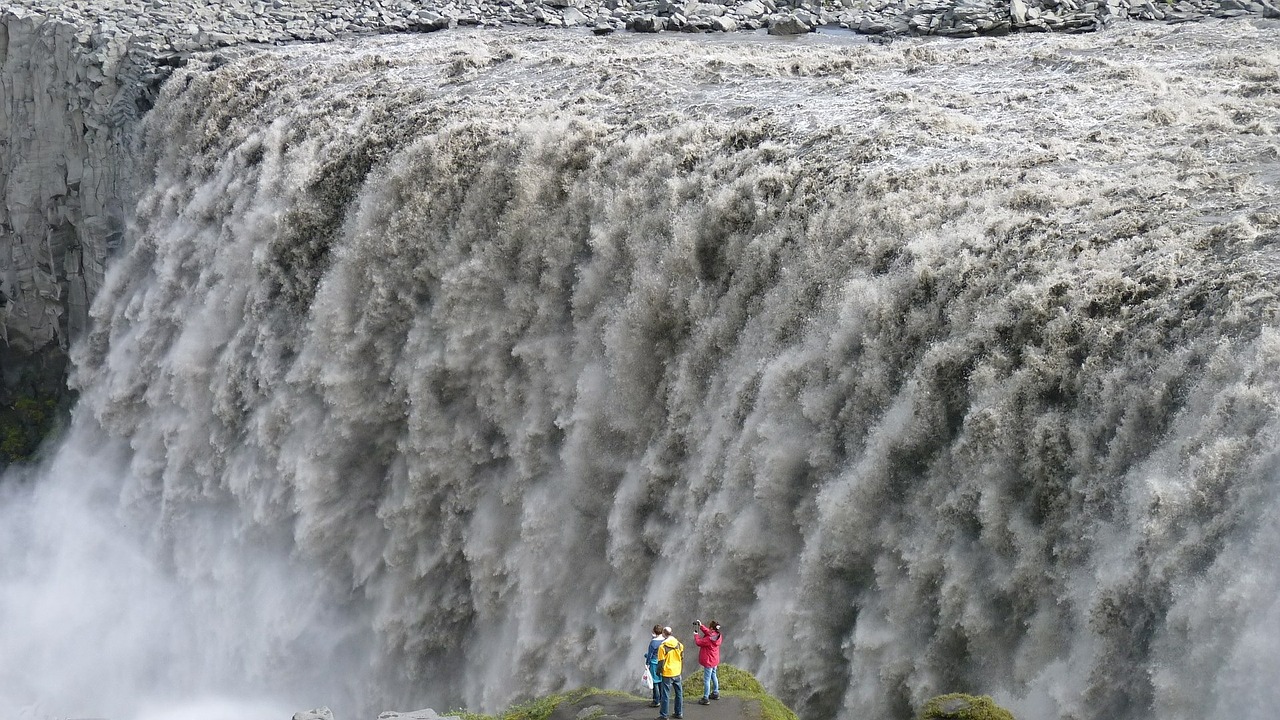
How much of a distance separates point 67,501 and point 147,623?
4.76m

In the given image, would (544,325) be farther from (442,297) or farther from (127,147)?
(127,147)

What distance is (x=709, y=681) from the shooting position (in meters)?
9.99

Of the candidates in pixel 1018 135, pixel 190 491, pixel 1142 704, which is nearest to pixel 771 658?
pixel 1142 704

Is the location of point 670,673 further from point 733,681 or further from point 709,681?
point 733,681

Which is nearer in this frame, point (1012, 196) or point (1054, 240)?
point (1054, 240)

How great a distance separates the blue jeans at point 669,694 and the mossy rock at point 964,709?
170 cm

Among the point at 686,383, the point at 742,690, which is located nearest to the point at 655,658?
the point at 742,690

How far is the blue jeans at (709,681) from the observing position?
9.96m

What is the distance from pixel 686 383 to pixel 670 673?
465 centimetres

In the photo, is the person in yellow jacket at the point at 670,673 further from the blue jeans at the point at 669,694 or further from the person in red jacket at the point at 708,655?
the person in red jacket at the point at 708,655

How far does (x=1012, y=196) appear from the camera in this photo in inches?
496

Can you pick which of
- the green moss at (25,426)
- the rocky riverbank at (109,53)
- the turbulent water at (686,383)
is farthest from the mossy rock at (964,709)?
the green moss at (25,426)

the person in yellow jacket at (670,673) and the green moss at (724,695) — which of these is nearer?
the person in yellow jacket at (670,673)

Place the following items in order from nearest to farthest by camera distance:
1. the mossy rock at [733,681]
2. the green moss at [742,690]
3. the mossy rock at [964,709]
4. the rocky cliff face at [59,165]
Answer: the mossy rock at [964,709], the green moss at [742,690], the mossy rock at [733,681], the rocky cliff face at [59,165]
